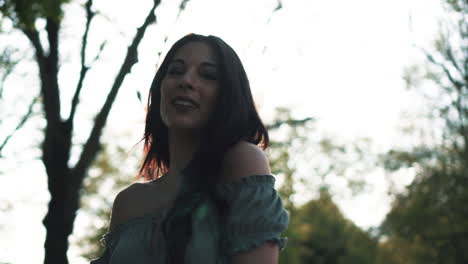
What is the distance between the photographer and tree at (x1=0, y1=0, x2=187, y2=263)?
3195 mm

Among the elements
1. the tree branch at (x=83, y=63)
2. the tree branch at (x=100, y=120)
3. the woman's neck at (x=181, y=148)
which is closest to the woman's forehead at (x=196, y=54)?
the woman's neck at (x=181, y=148)

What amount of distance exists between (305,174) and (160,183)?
3204 centimetres

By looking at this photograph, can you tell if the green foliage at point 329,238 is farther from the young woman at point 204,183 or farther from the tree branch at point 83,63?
the young woman at point 204,183

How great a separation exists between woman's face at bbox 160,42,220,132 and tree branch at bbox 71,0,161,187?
82 centimetres

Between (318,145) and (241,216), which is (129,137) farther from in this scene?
(241,216)

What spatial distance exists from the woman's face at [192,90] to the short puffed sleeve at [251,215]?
35 cm

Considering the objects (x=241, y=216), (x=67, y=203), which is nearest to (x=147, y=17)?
(x=67, y=203)

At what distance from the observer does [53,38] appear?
3.47 m

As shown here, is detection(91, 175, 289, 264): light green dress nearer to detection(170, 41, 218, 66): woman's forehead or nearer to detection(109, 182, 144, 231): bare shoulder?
detection(109, 182, 144, 231): bare shoulder

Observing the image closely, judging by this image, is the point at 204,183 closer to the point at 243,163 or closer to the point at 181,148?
the point at 243,163

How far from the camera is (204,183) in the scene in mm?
2289

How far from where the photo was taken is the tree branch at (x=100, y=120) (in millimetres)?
3246

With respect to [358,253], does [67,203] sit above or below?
below

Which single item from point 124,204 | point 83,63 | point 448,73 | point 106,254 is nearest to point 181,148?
point 124,204
